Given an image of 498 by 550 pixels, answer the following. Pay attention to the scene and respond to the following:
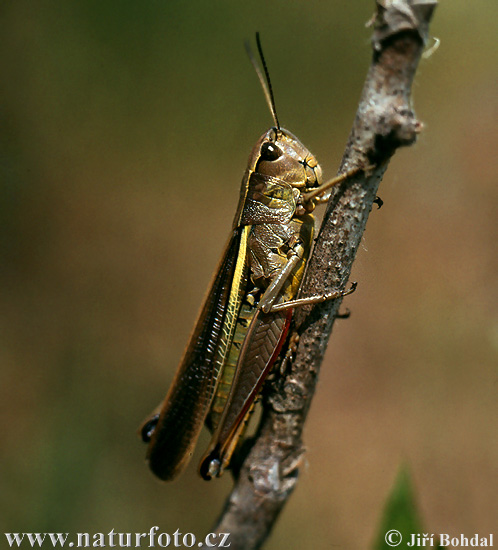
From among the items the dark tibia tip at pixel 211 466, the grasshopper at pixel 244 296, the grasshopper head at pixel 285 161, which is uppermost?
the grasshopper head at pixel 285 161

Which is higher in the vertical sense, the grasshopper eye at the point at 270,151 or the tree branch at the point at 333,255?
the grasshopper eye at the point at 270,151

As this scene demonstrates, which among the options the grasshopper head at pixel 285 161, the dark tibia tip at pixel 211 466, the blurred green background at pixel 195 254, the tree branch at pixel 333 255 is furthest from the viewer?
the blurred green background at pixel 195 254

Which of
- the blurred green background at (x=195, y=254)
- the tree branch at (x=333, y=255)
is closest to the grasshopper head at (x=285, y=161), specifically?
the tree branch at (x=333, y=255)

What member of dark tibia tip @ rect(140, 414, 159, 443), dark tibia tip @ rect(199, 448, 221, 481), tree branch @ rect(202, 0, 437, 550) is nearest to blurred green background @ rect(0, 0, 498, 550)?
dark tibia tip @ rect(140, 414, 159, 443)

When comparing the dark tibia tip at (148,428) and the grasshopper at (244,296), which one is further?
the dark tibia tip at (148,428)

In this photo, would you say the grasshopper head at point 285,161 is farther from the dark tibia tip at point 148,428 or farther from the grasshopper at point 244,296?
the dark tibia tip at point 148,428

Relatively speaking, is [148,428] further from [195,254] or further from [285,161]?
[195,254]

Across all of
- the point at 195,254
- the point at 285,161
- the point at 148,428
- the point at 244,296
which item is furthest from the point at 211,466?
the point at 195,254

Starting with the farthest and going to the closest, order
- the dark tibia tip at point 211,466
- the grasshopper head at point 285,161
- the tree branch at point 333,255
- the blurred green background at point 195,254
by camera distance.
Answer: the blurred green background at point 195,254 < the grasshopper head at point 285,161 < the dark tibia tip at point 211,466 < the tree branch at point 333,255

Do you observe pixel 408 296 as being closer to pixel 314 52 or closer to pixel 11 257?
pixel 314 52
